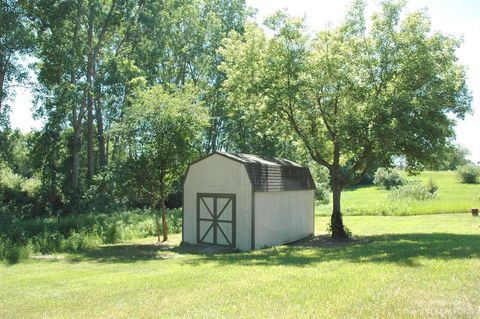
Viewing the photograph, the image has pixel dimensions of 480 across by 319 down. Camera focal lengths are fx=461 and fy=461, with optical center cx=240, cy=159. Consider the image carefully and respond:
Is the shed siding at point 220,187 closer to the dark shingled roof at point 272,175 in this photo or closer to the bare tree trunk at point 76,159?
the dark shingled roof at point 272,175

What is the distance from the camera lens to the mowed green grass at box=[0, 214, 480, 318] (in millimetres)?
7559

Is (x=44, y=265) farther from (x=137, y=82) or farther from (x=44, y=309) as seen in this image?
(x=137, y=82)

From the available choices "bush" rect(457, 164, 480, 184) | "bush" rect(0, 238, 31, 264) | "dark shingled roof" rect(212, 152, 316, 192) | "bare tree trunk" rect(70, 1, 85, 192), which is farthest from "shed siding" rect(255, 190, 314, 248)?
"bush" rect(457, 164, 480, 184)

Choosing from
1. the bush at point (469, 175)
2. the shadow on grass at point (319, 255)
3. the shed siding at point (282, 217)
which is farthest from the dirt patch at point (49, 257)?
the bush at point (469, 175)

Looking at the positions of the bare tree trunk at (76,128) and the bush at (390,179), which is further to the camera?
the bush at (390,179)

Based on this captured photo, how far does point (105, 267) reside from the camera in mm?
14750

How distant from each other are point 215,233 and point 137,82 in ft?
53.6

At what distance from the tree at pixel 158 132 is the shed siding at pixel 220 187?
1422mm

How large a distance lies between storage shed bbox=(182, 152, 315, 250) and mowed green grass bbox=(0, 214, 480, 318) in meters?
3.79

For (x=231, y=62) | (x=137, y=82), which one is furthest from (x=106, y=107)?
(x=231, y=62)

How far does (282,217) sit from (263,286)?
11.6 m

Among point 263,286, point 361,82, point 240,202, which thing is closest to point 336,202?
point 240,202

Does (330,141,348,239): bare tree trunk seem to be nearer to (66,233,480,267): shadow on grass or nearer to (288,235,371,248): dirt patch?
(288,235,371,248): dirt patch

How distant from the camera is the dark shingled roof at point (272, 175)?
1927 cm
